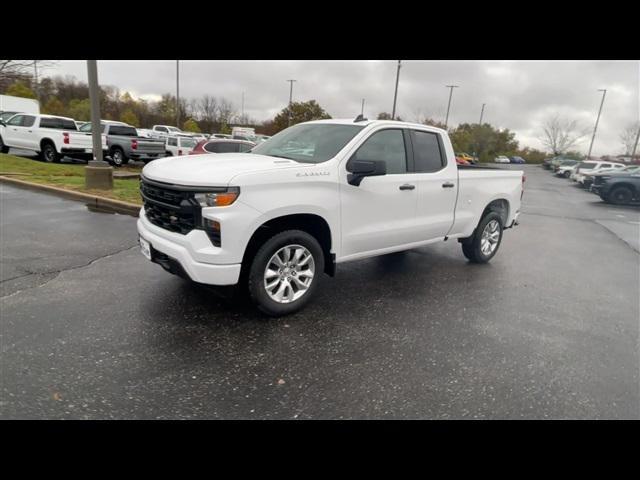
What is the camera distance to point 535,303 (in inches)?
184

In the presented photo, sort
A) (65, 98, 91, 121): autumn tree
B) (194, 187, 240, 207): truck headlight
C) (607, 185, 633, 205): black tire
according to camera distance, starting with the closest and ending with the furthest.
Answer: (194, 187, 240, 207): truck headlight
(607, 185, 633, 205): black tire
(65, 98, 91, 121): autumn tree

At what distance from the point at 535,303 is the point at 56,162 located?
1694 centimetres

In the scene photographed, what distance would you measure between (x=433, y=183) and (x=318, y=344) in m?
2.62

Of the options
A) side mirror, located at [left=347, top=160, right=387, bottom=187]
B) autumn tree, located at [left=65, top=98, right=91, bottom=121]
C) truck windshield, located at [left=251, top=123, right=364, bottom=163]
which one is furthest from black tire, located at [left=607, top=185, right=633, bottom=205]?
autumn tree, located at [left=65, top=98, right=91, bottom=121]

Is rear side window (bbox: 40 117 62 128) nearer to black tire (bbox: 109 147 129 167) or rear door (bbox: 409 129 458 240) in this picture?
black tire (bbox: 109 147 129 167)

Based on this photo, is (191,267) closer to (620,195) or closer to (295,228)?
(295,228)

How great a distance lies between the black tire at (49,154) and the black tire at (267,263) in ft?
49.6

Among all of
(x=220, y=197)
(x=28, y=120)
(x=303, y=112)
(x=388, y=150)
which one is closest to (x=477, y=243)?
(x=388, y=150)

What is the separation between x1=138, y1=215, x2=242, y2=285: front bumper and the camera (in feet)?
10.6

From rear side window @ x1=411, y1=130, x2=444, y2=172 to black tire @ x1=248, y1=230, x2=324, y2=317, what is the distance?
5.93 feet

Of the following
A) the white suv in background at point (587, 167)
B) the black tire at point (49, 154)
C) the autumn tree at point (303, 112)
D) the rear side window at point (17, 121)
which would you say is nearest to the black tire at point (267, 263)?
the black tire at point (49, 154)

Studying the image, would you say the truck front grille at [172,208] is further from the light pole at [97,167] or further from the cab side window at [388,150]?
the light pole at [97,167]
